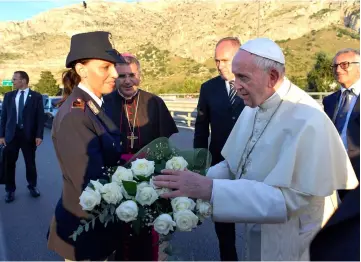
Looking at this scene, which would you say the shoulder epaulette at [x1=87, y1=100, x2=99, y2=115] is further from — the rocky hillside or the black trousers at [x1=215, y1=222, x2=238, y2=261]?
the rocky hillside

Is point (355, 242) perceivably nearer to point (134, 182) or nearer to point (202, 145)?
point (134, 182)

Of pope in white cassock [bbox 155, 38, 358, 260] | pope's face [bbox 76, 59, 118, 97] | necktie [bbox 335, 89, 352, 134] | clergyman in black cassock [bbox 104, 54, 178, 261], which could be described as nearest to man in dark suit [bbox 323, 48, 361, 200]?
necktie [bbox 335, 89, 352, 134]

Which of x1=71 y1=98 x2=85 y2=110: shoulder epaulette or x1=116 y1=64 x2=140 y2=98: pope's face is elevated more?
x1=116 y1=64 x2=140 y2=98: pope's face

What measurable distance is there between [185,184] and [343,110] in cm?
339

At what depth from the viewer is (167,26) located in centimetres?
12325

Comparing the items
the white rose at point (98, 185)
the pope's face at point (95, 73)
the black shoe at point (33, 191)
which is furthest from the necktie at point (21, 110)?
the white rose at point (98, 185)

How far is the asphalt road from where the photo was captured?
14.9 feet

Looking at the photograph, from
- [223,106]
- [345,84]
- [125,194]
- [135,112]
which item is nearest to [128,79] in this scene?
[135,112]

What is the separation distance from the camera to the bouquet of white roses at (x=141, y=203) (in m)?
1.80

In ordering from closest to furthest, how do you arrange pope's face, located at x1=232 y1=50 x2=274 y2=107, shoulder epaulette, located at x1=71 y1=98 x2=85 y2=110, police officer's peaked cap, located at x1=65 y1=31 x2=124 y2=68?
pope's face, located at x1=232 y1=50 x2=274 y2=107 → shoulder epaulette, located at x1=71 y1=98 x2=85 y2=110 → police officer's peaked cap, located at x1=65 y1=31 x2=124 y2=68

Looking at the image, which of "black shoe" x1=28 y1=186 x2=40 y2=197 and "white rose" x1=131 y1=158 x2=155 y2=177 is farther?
"black shoe" x1=28 y1=186 x2=40 y2=197

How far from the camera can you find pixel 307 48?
9112cm

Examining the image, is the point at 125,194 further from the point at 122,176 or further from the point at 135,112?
the point at 135,112

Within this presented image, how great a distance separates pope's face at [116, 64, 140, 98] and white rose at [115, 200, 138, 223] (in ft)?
7.03
